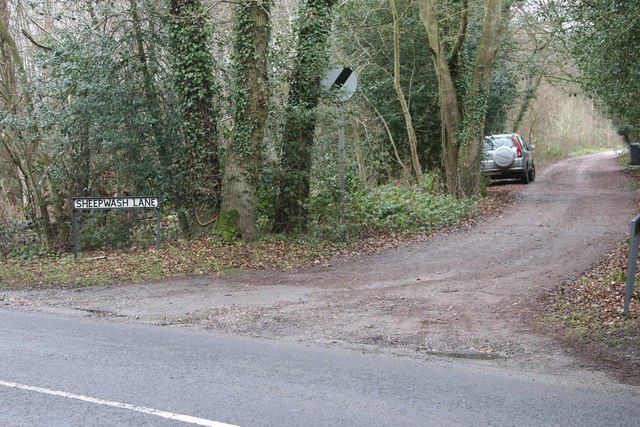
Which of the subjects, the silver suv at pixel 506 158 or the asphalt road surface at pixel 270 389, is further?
the silver suv at pixel 506 158

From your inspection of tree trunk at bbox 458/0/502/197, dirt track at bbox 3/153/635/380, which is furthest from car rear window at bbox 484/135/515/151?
dirt track at bbox 3/153/635/380

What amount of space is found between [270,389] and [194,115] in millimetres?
9850

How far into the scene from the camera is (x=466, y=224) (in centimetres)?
1817

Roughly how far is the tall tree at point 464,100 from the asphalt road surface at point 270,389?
14976 millimetres

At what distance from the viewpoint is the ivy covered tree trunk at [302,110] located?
15.3 m

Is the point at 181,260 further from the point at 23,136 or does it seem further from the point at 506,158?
the point at 506,158

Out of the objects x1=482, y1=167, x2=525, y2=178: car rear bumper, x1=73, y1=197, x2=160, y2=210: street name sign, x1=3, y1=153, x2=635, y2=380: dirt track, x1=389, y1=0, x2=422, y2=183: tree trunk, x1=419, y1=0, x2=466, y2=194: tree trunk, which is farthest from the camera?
x1=482, y1=167, x2=525, y2=178: car rear bumper

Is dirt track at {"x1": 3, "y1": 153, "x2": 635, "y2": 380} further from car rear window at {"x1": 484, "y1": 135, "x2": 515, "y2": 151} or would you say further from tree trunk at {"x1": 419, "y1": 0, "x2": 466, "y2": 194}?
car rear window at {"x1": 484, "y1": 135, "x2": 515, "y2": 151}

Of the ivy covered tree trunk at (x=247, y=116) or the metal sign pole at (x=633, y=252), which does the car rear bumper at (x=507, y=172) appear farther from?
the metal sign pole at (x=633, y=252)

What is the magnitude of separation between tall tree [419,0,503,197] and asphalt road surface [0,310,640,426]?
14976 millimetres

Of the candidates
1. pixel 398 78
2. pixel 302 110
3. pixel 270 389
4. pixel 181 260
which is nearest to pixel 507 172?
pixel 398 78

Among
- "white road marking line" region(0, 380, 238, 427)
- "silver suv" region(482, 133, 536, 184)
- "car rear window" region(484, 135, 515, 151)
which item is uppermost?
"car rear window" region(484, 135, 515, 151)

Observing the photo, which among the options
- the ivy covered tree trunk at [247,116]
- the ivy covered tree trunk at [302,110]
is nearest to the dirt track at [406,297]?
the ivy covered tree trunk at [247,116]

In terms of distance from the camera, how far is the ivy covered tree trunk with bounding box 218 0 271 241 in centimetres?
1441
